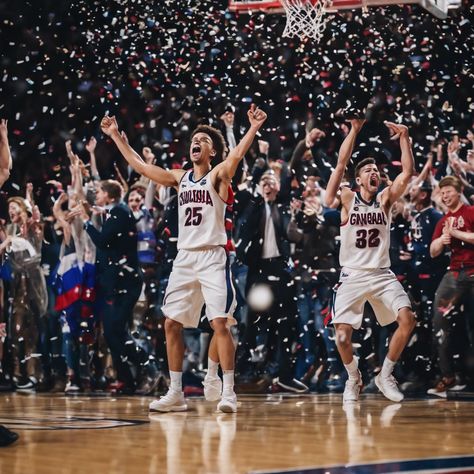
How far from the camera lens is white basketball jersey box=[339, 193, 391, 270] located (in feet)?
26.6

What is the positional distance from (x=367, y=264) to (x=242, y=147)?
1601mm

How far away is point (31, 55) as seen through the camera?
12961mm

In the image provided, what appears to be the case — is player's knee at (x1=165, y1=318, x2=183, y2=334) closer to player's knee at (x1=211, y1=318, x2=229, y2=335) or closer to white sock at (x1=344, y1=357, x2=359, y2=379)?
player's knee at (x1=211, y1=318, x2=229, y2=335)

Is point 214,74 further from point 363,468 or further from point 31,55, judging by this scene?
point 363,468

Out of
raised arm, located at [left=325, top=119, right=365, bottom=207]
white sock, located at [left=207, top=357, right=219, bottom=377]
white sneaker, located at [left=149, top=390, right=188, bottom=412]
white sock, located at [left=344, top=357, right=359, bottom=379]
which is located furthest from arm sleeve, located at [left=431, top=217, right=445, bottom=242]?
white sneaker, located at [left=149, top=390, right=188, bottom=412]

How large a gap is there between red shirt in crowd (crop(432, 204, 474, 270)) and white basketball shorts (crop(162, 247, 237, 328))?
2491mm

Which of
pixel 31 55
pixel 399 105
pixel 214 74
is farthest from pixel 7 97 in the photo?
pixel 399 105

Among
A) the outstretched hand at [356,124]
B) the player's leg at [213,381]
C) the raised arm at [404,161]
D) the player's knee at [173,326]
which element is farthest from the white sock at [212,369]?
the outstretched hand at [356,124]

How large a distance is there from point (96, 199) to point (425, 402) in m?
3.93

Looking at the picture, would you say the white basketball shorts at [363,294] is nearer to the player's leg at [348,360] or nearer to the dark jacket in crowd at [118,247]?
the player's leg at [348,360]

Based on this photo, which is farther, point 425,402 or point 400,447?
point 425,402

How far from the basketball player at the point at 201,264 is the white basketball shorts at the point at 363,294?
4.06 ft

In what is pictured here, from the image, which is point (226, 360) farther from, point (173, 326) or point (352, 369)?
point (352, 369)

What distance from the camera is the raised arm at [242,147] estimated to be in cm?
713
